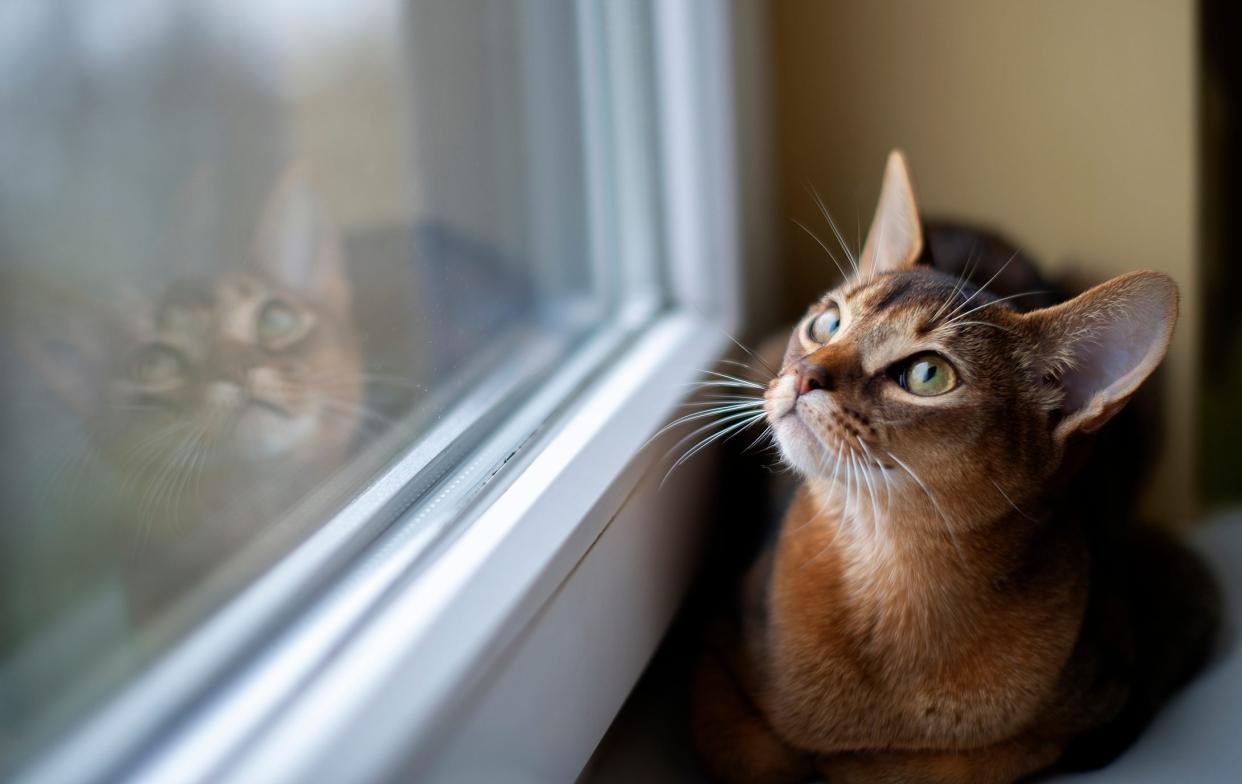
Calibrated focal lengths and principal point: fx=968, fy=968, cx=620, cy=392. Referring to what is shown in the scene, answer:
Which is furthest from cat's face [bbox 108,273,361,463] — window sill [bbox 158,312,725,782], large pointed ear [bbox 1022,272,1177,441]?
large pointed ear [bbox 1022,272,1177,441]

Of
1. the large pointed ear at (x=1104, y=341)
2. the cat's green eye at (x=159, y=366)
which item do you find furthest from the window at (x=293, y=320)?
the large pointed ear at (x=1104, y=341)

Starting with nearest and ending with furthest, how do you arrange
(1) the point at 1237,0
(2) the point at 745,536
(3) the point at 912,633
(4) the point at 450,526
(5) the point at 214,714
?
(5) the point at 214,714 → (4) the point at 450,526 → (3) the point at 912,633 → (2) the point at 745,536 → (1) the point at 1237,0

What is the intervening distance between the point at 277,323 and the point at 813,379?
61 cm

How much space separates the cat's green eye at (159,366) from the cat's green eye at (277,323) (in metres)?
0.15

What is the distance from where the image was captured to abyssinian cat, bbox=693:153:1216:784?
802mm

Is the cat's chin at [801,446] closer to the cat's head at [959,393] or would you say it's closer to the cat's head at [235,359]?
the cat's head at [959,393]

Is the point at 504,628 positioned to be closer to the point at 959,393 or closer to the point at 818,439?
the point at 818,439

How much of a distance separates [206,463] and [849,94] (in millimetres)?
1100

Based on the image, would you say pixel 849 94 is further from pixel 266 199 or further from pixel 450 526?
pixel 450 526

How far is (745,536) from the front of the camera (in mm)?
1220

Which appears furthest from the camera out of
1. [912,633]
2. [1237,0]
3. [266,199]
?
[1237,0]

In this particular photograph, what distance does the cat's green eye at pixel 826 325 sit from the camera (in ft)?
3.07

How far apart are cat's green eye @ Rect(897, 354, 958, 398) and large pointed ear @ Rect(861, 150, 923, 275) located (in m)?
0.17

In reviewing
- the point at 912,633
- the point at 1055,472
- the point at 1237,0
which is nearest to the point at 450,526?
the point at 912,633
